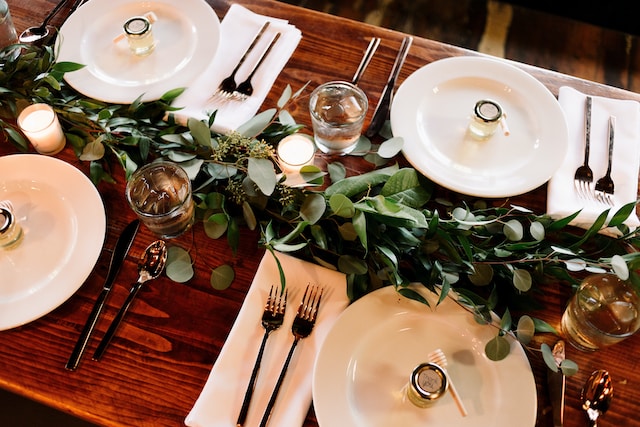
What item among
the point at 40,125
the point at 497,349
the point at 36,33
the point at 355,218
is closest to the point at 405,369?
the point at 497,349

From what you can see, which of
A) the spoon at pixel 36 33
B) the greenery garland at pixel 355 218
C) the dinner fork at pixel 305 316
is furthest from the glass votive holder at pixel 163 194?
the spoon at pixel 36 33

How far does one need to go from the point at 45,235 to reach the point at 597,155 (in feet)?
3.72

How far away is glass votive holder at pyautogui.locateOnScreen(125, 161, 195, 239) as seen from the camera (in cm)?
107

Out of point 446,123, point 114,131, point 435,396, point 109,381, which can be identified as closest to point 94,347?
point 109,381

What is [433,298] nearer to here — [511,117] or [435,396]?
[435,396]

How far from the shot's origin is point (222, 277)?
107cm

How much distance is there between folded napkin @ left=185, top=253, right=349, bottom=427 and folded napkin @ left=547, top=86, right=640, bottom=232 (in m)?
0.48

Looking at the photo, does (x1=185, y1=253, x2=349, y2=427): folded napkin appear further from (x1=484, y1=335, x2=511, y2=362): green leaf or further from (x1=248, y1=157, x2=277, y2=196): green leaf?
(x1=484, y1=335, x2=511, y2=362): green leaf

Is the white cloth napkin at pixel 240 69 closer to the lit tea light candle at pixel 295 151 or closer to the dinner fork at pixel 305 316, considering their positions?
the lit tea light candle at pixel 295 151

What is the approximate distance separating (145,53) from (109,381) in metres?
0.75

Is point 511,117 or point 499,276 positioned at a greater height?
point 511,117

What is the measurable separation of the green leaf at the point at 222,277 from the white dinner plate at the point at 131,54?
17.3 inches

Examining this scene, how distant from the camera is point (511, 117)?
1.25 meters

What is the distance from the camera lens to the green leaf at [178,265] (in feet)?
3.47
